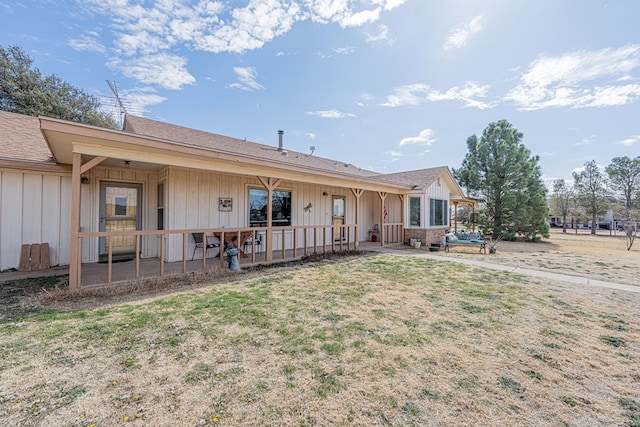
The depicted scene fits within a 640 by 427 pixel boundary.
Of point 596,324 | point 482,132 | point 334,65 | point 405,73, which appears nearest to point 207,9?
point 334,65

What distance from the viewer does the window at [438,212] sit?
1262cm

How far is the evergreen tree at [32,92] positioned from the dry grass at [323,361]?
684 inches

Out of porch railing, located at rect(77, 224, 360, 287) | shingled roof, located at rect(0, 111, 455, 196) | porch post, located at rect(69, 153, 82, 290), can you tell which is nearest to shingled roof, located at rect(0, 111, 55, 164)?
shingled roof, located at rect(0, 111, 455, 196)

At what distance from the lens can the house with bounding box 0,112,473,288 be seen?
15.2 ft

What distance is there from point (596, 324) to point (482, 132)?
1653 centimetres

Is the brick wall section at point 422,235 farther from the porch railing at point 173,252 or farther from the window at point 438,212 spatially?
the porch railing at point 173,252

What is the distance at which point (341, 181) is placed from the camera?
8664mm

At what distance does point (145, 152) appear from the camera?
491 cm

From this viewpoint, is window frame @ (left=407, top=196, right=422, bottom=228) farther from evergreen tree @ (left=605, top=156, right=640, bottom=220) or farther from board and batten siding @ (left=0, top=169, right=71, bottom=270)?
evergreen tree @ (left=605, top=156, right=640, bottom=220)

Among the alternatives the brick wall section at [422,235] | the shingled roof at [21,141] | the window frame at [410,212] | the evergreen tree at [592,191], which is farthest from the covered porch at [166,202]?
the evergreen tree at [592,191]

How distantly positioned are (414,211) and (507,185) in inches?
322

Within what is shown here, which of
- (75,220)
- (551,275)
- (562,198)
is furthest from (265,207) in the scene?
(562,198)

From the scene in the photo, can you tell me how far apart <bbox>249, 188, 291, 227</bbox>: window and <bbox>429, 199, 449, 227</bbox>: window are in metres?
7.22

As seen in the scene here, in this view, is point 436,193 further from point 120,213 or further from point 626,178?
point 626,178
